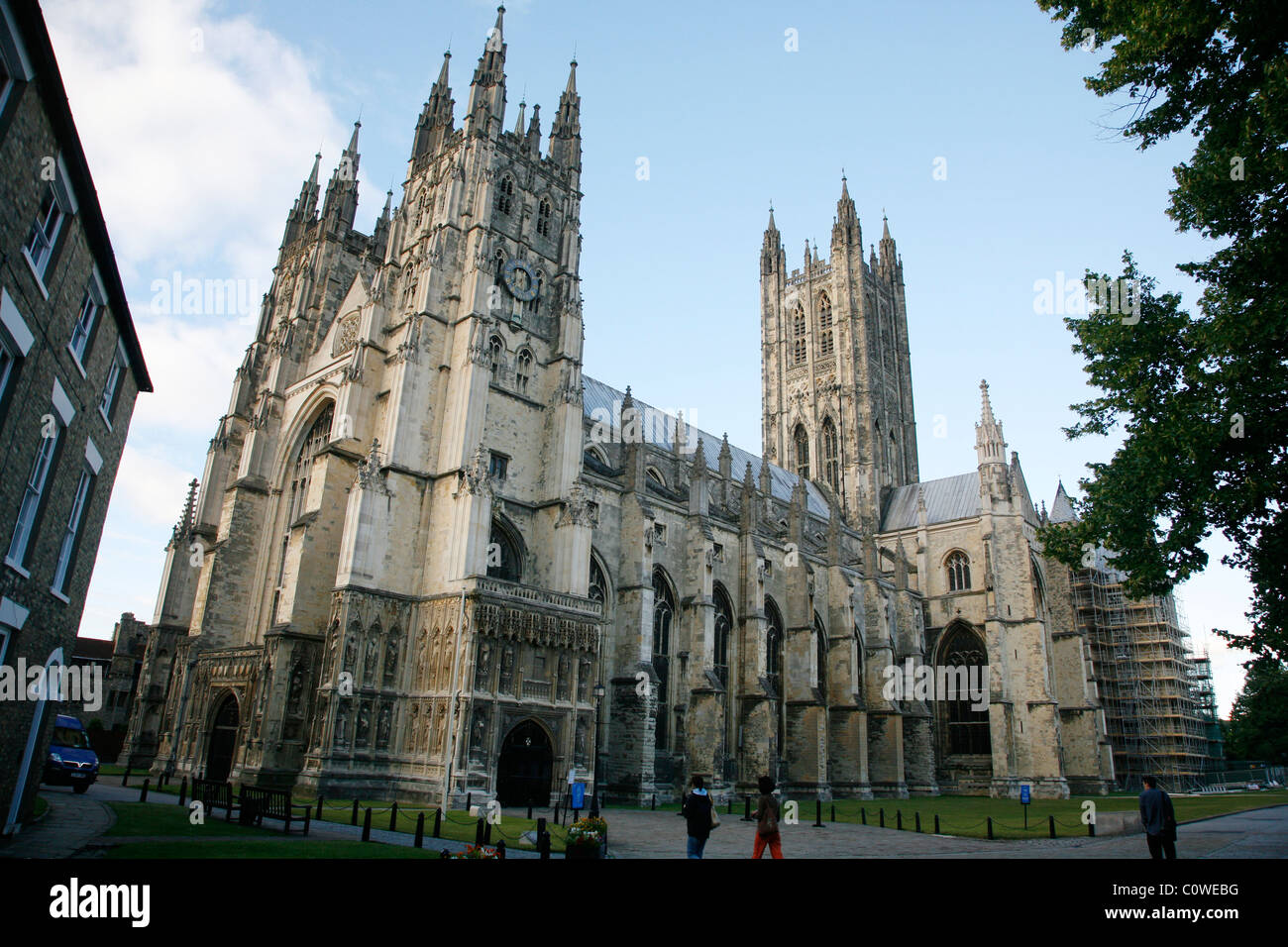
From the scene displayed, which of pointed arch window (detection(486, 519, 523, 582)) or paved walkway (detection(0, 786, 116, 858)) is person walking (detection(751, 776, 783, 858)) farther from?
pointed arch window (detection(486, 519, 523, 582))

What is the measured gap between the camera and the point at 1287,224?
12.8 metres

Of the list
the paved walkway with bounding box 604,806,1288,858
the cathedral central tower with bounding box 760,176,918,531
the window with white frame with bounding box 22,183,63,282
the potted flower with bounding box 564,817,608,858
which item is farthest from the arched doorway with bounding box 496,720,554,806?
the cathedral central tower with bounding box 760,176,918,531

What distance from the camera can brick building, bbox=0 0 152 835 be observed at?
9102 millimetres

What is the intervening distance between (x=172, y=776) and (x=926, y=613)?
4085cm

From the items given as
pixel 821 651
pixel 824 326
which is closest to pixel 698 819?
pixel 821 651

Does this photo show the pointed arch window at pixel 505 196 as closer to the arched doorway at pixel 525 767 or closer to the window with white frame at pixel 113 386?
the arched doorway at pixel 525 767

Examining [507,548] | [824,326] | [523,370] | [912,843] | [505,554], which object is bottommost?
[912,843]

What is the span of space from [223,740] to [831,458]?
44.3 m

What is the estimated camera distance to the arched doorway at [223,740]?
27875mm

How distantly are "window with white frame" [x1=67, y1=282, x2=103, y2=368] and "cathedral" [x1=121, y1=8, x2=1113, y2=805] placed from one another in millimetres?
13449

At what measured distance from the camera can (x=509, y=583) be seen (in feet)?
85.6

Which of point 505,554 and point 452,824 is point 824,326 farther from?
point 452,824
